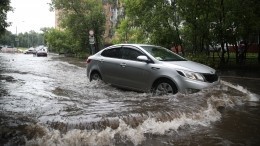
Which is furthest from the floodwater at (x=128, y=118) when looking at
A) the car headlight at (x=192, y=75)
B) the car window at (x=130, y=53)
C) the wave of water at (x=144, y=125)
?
the car window at (x=130, y=53)

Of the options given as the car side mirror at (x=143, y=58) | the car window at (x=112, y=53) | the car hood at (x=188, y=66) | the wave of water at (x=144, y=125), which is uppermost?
the car window at (x=112, y=53)

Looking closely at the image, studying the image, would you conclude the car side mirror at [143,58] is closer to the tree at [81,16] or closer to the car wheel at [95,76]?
the car wheel at [95,76]

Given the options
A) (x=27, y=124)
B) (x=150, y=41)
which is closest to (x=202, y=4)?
(x=150, y=41)

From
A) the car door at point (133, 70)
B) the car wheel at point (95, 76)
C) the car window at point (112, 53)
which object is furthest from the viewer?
the car wheel at point (95, 76)

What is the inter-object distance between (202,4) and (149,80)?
11787 mm

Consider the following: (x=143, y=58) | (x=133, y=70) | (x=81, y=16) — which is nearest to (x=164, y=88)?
(x=143, y=58)

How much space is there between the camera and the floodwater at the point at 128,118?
5.93 metres

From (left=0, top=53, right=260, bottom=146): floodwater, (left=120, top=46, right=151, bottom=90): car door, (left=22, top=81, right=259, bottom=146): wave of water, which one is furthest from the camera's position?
(left=120, top=46, right=151, bottom=90): car door

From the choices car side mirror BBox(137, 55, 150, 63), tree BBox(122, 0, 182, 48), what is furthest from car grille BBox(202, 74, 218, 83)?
tree BBox(122, 0, 182, 48)

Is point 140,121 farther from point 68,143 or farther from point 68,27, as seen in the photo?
point 68,27

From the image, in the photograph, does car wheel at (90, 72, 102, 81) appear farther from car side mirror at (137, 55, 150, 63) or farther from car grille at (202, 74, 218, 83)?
car grille at (202, 74, 218, 83)

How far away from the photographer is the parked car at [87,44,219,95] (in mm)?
8898

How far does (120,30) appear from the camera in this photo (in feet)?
117

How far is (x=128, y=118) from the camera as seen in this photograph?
6.88 m
